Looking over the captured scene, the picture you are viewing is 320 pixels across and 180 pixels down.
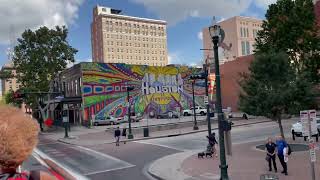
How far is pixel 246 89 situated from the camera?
25.5 m

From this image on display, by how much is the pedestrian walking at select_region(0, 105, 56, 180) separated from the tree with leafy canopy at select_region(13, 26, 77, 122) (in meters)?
60.3

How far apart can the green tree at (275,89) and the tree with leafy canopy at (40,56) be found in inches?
1644

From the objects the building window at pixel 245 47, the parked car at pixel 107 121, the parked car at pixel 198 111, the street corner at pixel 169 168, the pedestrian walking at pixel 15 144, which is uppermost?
the building window at pixel 245 47

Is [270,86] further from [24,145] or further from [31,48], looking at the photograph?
[31,48]

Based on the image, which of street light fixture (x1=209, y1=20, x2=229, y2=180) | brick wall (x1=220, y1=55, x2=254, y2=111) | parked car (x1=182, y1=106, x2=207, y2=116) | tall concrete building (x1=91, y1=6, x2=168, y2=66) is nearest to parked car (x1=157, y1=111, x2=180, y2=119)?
parked car (x1=182, y1=106, x2=207, y2=116)

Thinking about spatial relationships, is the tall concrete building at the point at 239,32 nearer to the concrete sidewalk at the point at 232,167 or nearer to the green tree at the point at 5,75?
→ the green tree at the point at 5,75

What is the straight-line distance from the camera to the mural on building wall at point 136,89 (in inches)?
2518

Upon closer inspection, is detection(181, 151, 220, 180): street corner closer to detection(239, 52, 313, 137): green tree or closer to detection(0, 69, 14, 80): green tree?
detection(239, 52, 313, 137): green tree

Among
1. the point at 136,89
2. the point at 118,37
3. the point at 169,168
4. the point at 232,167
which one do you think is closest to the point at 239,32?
the point at 118,37

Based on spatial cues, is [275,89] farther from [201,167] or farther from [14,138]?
[14,138]

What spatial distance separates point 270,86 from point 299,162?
6.74 metres

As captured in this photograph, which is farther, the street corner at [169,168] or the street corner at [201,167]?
the street corner at [169,168]

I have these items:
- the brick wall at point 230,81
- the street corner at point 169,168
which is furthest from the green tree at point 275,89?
the brick wall at point 230,81

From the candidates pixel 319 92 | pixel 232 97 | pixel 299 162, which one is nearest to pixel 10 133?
pixel 299 162
